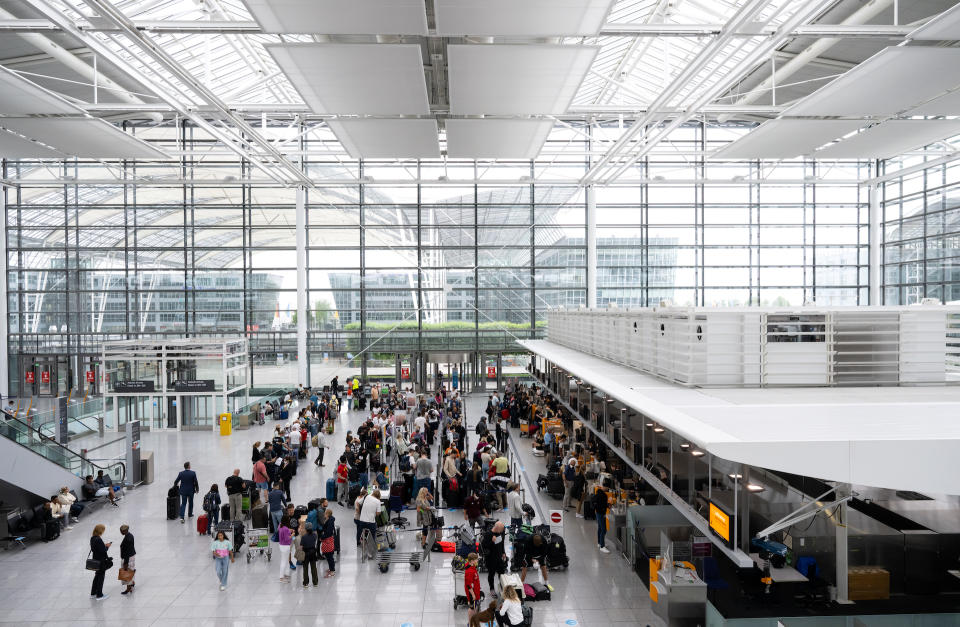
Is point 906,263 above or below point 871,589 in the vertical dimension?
above

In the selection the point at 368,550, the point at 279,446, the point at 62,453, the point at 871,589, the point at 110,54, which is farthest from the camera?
the point at 279,446

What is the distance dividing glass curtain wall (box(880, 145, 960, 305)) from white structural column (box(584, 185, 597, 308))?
44.5ft

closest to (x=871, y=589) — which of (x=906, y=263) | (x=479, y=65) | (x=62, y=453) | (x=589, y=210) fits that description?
(x=479, y=65)

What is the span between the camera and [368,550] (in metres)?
10.2

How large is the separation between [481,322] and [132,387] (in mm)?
15850

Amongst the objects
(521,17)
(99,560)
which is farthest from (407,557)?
(521,17)

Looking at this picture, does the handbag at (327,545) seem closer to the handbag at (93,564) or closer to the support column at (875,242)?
the handbag at (93,564)

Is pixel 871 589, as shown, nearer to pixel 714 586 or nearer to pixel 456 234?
pixel 714 586

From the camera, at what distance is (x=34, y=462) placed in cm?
1230

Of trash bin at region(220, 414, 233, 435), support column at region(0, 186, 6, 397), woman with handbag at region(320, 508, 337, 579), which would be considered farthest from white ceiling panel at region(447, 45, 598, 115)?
support column at region(0, 186, 6, 397)

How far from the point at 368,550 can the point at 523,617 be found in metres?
3.87

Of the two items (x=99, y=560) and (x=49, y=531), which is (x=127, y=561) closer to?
(x=99, y=560)

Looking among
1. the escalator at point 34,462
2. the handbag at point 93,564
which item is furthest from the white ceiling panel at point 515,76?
the escalator at point 34,462

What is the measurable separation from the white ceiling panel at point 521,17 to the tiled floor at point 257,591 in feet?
32.3
